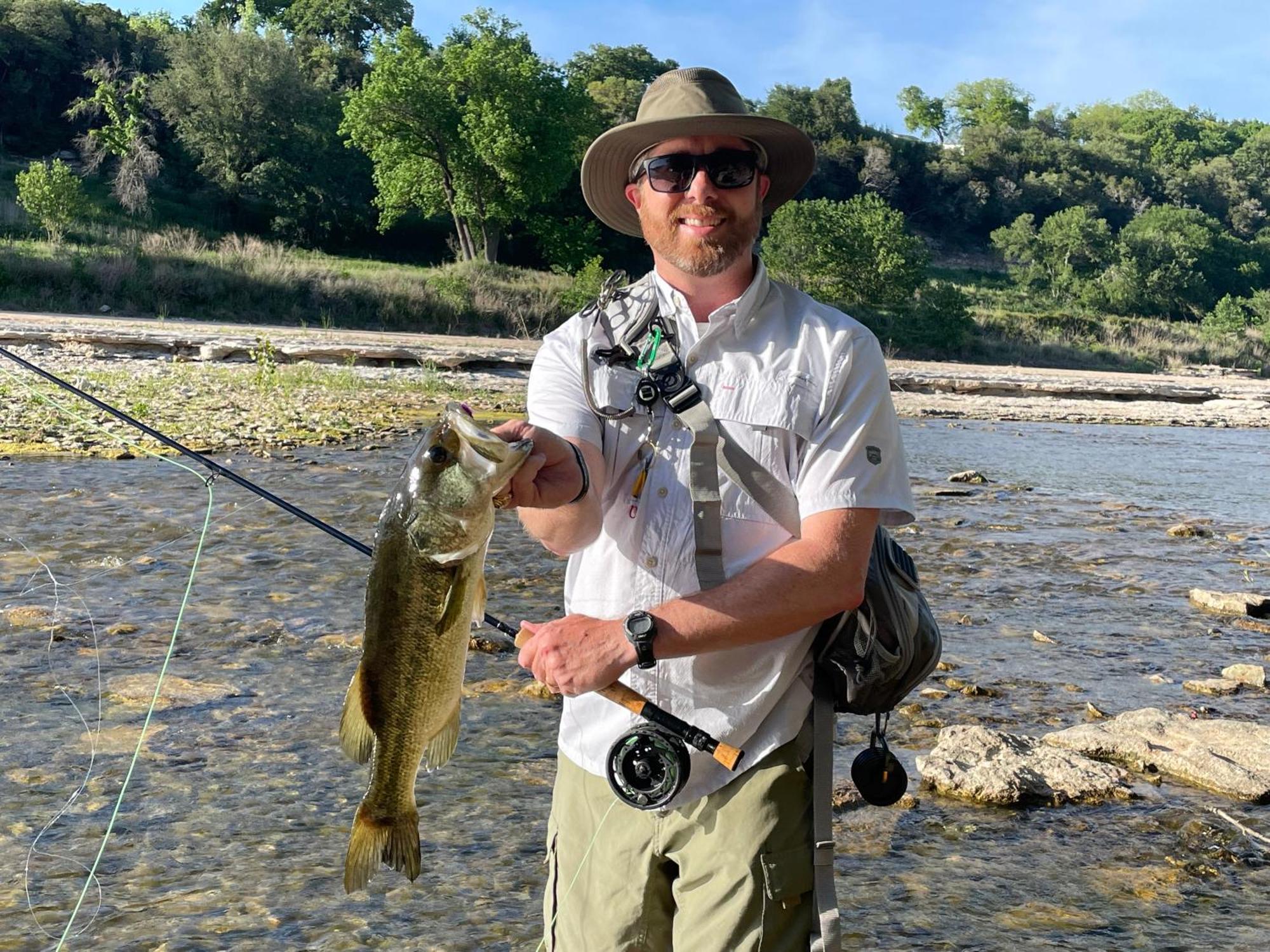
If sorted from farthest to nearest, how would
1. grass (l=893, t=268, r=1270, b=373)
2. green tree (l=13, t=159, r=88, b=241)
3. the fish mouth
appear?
grass (l=893, t=268, r=1270, b=373) → green tree (l=13, t=159, r=88, b=241) → the fish mouth

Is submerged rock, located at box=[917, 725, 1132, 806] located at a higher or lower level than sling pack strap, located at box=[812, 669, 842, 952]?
lower

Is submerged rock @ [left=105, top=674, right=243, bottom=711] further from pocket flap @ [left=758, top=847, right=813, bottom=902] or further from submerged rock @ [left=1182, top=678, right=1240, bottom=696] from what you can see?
submerged rock @ [left=1182, top=678, right=1240, bottom=696]

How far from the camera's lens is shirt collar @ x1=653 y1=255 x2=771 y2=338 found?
2.73 m

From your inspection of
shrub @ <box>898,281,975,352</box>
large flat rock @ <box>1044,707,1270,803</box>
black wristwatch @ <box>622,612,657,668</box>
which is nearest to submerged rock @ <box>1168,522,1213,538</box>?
large flat rock @ <box>1044,707,1270,803</box>

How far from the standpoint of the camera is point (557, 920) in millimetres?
2889

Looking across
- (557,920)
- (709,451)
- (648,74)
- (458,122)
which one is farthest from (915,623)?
(648,74)

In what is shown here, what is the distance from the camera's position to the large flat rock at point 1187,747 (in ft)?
19.4

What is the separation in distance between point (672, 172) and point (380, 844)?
1689 millimetres

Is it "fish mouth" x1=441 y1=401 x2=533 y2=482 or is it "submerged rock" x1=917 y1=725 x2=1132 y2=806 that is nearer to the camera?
"fish mouth" x1=441 y1=401 x2=533 y2=482

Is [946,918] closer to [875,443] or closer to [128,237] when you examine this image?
[875,443]

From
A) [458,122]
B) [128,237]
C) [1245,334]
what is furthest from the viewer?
[1245,334]

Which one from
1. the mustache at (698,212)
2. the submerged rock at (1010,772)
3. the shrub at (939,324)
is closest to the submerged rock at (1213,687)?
the submerged rock at (1010,772)

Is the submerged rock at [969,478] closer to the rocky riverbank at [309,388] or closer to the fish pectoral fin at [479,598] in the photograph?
the rocky riverbank at [309,388]

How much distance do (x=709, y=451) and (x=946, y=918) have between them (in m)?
2.92
